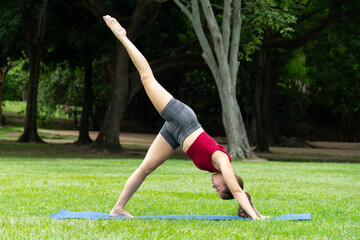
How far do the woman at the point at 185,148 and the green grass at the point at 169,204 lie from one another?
1.26ft

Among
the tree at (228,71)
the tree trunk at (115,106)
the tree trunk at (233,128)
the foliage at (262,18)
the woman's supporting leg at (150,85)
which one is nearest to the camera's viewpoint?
the woman's supporting leg at (150,85)

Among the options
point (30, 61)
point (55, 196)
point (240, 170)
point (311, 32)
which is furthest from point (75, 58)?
point (55, 196)

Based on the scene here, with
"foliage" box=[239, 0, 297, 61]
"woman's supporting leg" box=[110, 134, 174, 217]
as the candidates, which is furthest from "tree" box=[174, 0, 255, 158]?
"woman's supporting leg" box=[110, 134, 174, 217]

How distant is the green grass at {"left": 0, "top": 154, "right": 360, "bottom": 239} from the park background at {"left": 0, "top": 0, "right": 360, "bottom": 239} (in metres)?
0.03

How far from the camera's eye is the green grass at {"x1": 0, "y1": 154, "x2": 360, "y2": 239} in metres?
5.55

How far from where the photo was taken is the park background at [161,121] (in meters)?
7.40

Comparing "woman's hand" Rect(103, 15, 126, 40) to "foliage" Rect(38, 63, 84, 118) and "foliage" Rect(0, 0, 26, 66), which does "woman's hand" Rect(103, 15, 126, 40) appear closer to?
"foliage" Rect(0, 0, 26, 66)

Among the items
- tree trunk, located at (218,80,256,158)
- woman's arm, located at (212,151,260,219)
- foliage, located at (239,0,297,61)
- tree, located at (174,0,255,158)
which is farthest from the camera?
tree trunk, located at (218,80,256,158)

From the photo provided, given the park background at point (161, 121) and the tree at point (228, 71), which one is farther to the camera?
the tree at point (228, 71)

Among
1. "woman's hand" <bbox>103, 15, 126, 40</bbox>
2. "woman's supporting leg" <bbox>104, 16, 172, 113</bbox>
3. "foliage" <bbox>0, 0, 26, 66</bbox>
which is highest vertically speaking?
"foliage" <bbox>0, 0, 26, 66</bbox>

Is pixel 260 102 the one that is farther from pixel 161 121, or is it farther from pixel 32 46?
pixel 161 121

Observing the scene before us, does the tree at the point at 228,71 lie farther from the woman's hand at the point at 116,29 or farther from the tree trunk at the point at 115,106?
the woman's hand at the point at 116,29

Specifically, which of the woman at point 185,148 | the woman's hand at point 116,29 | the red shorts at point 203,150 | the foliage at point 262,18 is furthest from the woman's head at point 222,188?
the foliage at point 262,18

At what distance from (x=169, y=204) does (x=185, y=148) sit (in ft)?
6.31
